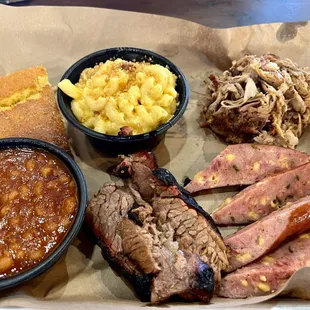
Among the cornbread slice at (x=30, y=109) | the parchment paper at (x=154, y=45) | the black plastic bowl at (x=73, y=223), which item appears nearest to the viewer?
the black plastic bowl at (x=73, y=223)

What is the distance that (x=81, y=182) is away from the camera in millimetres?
2377

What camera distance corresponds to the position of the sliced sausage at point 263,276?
2.21m

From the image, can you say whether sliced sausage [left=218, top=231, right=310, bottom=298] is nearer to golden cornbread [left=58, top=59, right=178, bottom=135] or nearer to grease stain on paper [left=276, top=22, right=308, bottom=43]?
golden cornbread [left=58, top=59, right=178, bottom=135]

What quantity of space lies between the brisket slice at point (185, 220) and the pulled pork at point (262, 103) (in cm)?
86

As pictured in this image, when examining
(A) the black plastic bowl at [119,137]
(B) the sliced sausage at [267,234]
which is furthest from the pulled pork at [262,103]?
(B) the sliced sausage at [267,234]

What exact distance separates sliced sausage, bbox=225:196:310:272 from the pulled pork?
2.51 ft

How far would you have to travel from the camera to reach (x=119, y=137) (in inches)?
107

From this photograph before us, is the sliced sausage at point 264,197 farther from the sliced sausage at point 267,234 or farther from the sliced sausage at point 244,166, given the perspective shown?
the sliced sausage at point 267,234

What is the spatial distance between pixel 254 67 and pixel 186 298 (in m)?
1.65

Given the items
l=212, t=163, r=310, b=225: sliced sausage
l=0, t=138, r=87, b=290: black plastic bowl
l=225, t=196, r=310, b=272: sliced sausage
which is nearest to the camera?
l=0, t=138, r=87, b=290: black plastic bowl

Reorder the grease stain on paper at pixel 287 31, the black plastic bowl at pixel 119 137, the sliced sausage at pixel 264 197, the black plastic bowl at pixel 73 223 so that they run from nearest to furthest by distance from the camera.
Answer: the black plastic bowl at pixel 73 223, the sliced sausage at pixel 264 197, the black plastic bowl at pixel 119 137, the grease stain on paper at pixel 287 31

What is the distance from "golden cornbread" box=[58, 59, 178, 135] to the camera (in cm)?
276

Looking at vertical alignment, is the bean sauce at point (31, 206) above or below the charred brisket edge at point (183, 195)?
below

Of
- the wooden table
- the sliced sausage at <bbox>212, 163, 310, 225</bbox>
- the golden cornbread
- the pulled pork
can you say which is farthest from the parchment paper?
the wooden table
